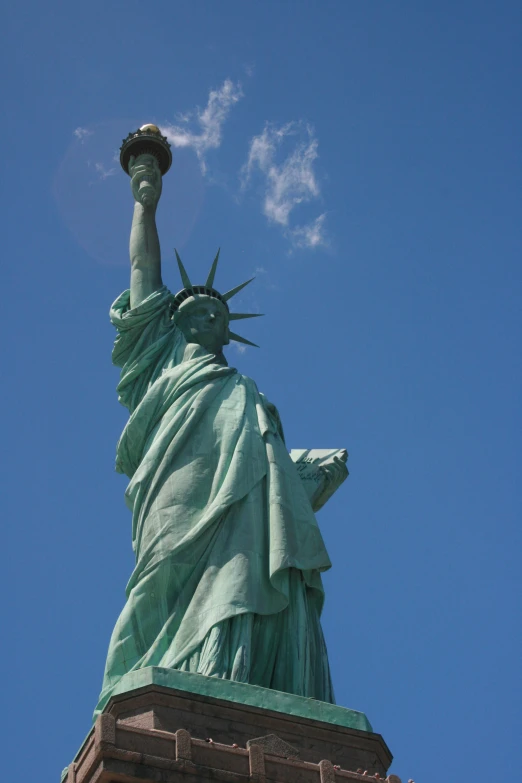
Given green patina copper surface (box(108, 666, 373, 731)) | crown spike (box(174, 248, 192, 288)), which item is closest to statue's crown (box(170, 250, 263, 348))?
crown spike (box(174, 248, 192, 288))

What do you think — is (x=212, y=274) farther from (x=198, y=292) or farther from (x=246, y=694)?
(x=246, y=694)

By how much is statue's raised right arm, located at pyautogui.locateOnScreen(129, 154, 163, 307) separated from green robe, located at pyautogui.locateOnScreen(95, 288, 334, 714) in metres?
2.04

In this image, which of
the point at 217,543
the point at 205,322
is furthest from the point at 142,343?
the point at 217,543

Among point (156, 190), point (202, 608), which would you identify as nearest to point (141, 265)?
point (156, 190)

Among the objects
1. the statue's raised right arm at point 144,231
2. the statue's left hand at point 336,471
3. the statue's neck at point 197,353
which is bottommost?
the statue's left hand at point 336,471

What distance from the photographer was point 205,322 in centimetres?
1800

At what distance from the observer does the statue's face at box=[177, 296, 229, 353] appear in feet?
58.9

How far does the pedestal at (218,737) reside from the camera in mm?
11633

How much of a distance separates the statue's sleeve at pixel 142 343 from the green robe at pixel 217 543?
78cm

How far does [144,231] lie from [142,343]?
1942 millimetres

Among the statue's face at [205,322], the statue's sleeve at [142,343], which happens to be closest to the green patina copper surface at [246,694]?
the statue's sleeve at [142,343]

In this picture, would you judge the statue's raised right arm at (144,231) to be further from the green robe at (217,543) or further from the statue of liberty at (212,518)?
the green robe at (217,543)

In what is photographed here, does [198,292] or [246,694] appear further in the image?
[198,292]

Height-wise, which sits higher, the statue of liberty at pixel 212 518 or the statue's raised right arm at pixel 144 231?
the statue's raised right arm at pixel 144 231
